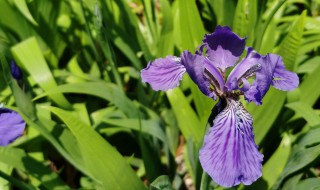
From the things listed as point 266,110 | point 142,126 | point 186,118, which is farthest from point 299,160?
point 142,126


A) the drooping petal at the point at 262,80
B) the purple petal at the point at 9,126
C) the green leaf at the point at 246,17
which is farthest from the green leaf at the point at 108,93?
the drooping petal at the point at 262,80

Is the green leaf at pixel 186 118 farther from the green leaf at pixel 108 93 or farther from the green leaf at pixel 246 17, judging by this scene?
the green leaf at pixel 246 17

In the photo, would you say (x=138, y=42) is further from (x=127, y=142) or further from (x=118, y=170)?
(x=118, y=170)

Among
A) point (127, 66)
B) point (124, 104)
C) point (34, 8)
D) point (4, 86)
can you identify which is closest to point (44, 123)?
point (124, 104)

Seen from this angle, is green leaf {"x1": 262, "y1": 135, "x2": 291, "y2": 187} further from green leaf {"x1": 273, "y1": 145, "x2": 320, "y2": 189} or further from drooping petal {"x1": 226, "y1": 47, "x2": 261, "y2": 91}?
drooping petal {"x1": 226, "y1": 47, "x2": 261, "y2": 91}

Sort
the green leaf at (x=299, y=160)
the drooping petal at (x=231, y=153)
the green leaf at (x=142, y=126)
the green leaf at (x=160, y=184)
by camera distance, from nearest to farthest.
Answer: the drooping petal at (x=231, y=153)
the green leaf at (x=160, y=184)
the green leaf at (x=299, y=160)
the green leaf at (x=142, y=126)

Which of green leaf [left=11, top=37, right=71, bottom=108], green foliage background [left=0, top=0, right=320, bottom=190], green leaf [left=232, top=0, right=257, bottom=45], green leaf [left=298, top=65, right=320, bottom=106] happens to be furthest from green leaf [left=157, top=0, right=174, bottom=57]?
green leaf [left=298, top=65, right=320, bottom=106]
